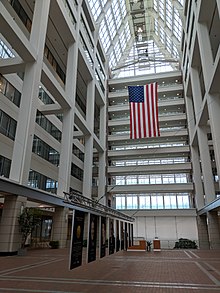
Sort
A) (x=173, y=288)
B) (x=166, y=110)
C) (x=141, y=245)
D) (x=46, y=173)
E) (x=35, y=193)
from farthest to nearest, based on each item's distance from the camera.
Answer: (x=166, y=110) → (x=46, y=173) → (x=141, y=245) → (x=35, y=193) → (x=173, y=288)

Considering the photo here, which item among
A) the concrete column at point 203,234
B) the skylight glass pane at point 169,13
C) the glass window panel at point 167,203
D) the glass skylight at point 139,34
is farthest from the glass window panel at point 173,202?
the skylight glass pane at point 169,13

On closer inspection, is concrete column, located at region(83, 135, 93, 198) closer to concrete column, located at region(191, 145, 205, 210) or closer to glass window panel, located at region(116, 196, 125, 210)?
glass window panel, located at region(116, 196, 125, 210)

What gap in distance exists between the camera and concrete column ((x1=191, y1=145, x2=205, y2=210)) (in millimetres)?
29219

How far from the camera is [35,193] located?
48.4ft

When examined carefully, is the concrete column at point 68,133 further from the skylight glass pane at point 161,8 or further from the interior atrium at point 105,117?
the skylight glass pane at point 161,8

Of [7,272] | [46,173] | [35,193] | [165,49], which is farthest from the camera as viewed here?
[165,49]

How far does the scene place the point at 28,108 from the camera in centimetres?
1533

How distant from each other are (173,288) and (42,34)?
17.7m

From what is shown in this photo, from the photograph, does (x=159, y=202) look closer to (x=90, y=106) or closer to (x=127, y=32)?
(x=90, y=106)

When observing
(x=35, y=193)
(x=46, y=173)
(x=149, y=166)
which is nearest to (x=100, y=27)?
(x=149, y=166)

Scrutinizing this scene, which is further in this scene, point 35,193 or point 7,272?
point 35,193

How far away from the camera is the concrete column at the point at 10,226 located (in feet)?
43.7

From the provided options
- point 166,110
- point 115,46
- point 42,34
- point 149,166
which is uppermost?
point 115,46

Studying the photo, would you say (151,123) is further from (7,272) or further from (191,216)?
(7,272)
